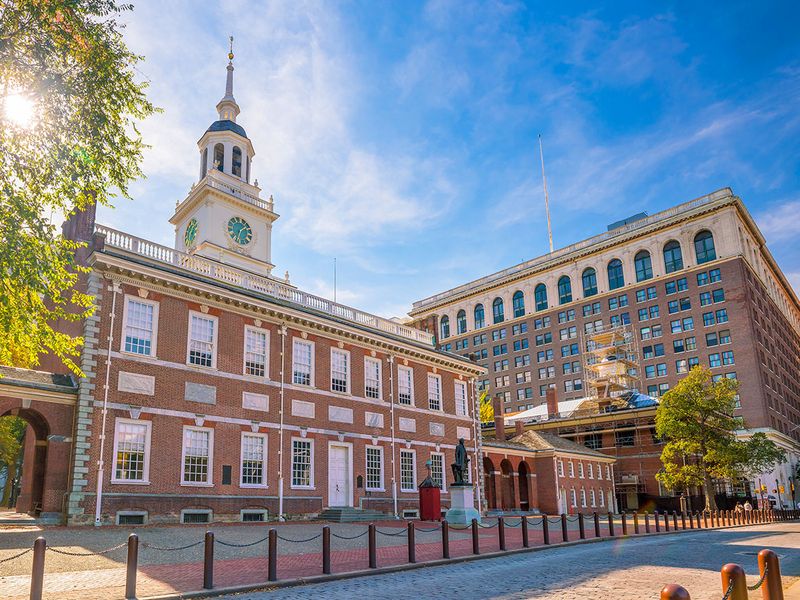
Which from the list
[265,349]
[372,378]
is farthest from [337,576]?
[372,378]

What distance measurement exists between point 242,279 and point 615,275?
66.2 metres

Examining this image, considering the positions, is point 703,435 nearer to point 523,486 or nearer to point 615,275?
point 523,486

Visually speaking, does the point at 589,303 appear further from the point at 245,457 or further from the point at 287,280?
the point at 245,457

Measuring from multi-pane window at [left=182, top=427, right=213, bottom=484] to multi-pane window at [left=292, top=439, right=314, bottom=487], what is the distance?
4.47 m

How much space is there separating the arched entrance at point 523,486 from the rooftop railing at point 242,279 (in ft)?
58.6

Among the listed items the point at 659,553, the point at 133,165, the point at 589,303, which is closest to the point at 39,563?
the point at 133,165

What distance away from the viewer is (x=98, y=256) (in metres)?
23.1

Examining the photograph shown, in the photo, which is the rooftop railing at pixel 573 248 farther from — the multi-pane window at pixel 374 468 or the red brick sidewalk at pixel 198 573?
the red brick sidewalk at pixel 198 573

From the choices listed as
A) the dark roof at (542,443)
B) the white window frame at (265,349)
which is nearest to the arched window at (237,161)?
the white window frame at (265,349)

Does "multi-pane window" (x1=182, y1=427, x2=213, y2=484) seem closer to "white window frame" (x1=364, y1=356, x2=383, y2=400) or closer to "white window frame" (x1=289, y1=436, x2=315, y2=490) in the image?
"white window frame" (x1=289, y1=436, x2=315, y2=490)

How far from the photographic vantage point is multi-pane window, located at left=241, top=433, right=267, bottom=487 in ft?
89.3

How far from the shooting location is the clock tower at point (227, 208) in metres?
42.5

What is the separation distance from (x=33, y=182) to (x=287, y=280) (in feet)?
100

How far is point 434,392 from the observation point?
38750 mm
